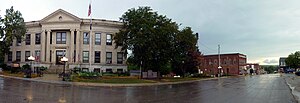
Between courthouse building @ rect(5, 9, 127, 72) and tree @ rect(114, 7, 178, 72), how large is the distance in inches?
282

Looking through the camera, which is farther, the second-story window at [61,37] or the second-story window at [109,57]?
the second-story window at [109,57]

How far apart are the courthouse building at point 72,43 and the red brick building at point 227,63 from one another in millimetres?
61720

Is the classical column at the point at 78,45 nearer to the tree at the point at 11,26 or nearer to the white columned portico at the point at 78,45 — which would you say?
the white columned portico at the point at 78,45

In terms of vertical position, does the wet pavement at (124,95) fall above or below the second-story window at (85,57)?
below

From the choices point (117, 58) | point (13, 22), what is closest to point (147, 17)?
point (117, 58)

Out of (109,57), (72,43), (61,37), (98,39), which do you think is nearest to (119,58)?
(109,57)

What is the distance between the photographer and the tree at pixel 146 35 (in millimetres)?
40625

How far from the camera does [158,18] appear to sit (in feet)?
143

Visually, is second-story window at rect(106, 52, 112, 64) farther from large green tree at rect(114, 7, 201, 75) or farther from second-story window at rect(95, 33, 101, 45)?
large green tree at rect(114, 7, 201, 75)

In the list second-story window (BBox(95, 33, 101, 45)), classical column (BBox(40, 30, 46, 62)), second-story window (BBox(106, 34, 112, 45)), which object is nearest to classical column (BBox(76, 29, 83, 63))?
second-story window (BBox(95, 33, 101, 45))

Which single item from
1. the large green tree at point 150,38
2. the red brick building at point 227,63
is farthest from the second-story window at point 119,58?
the red brick building at point 227,63

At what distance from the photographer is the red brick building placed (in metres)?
111

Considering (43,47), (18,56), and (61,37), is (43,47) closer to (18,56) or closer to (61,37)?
(61,37)

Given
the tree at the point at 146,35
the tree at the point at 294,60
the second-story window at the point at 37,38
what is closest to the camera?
the tree at the point at 146,35
